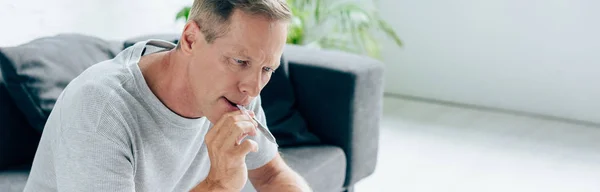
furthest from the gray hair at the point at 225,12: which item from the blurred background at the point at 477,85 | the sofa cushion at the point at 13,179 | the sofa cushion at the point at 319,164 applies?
the blurred background at the point at 477,85

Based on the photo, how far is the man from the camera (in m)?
1.14

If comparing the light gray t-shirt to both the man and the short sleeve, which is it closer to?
the man

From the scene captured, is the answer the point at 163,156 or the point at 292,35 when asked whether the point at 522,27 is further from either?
the point at 163,156

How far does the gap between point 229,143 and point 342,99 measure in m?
1.24

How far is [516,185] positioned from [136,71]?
2.21 m

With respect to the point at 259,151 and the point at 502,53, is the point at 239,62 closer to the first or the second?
the point at 259,151

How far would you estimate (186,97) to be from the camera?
50.0 inches

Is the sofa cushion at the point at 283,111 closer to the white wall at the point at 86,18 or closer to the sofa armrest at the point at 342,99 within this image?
the sofa armrest at the point at 342,99

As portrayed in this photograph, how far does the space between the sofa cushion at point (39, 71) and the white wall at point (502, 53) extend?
254 cm

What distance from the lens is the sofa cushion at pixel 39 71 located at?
1913mm

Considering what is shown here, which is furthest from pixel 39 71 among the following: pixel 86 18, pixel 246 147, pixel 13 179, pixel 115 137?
pixel 246 147

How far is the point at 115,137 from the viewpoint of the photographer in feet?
3.83

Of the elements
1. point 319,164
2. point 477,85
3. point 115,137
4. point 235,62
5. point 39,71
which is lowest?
point 477,85

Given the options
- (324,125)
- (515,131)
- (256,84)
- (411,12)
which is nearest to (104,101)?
(256,84)
